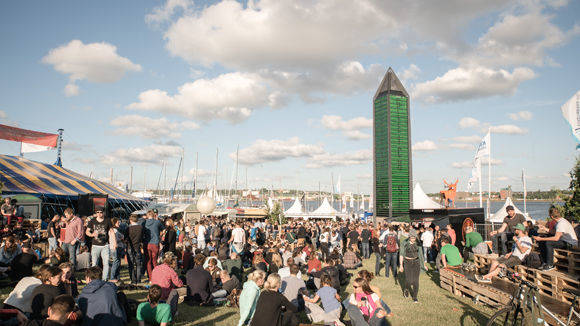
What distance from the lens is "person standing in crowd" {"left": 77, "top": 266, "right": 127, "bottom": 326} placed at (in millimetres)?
4766

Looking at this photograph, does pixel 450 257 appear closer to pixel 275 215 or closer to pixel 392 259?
pixel 392 259

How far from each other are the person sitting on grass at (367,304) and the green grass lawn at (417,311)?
1.93 metres

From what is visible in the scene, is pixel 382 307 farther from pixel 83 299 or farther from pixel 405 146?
pixel 405 146

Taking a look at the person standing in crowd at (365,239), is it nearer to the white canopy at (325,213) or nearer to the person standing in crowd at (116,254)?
the person standing in crowd at (116,254)

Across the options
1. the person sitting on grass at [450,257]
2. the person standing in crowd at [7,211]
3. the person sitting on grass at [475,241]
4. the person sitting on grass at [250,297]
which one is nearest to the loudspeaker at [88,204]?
the person standing in crowd at [7,211]

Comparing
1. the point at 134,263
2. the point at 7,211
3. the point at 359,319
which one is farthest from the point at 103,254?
the point at 359,319

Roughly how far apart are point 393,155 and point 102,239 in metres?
47.1

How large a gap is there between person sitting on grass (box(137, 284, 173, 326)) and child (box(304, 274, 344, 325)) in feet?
9.20

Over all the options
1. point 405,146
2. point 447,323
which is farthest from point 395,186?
point 447,323

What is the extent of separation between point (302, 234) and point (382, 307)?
12151 mm

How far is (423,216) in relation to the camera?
75.4 feet

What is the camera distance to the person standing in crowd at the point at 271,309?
485 cm

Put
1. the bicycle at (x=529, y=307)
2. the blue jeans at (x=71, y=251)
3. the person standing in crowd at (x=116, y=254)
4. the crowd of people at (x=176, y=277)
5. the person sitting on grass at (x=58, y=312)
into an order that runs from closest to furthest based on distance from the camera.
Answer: the person sitting on grass at (x=58, y=312) → the crowd of people at (x=176, y=277) → the bicycle at (x=529, y=307) → the person standing in crowd at (x=116, y=254) → the blue jeans at (x=71, y=251)

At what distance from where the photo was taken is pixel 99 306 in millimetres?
4836
